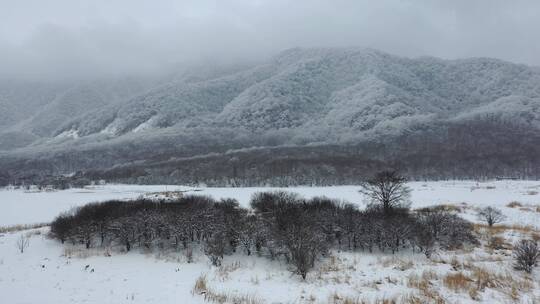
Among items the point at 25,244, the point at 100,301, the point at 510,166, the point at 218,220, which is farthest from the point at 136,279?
the point at 510,166

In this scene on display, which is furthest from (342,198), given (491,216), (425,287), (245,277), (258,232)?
(425,287)

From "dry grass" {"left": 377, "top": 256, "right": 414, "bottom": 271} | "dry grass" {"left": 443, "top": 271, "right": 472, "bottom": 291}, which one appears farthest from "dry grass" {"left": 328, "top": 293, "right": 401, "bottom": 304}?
"dry grass" {"left": 377, "top": 256, "right": 414, "bottom": 271}

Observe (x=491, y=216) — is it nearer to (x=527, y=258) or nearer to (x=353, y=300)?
(x=527, y=258)

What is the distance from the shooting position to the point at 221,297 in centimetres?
1406

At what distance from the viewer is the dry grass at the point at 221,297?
13.7 m

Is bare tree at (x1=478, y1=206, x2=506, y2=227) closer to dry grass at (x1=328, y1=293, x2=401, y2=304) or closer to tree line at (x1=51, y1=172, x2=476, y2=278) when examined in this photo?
tree line at (x1=51, y1=172, x2=476, y2=278)

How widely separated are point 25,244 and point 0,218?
3264 centimetres

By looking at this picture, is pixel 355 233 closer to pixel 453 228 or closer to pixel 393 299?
pixel 453 228

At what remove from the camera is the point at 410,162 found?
195000 mm

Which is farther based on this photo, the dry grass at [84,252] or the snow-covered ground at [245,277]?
the dry grass at [84,252]

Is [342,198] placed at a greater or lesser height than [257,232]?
lesser

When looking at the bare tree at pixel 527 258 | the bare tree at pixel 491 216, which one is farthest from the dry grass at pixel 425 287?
the bare tree at pixel 491 216

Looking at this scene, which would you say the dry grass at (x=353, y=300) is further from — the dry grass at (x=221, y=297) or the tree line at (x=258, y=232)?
the tree line at (x=258, y=232)

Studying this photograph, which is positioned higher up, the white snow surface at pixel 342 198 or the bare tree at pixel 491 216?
the bare tree at pixel 491 216
